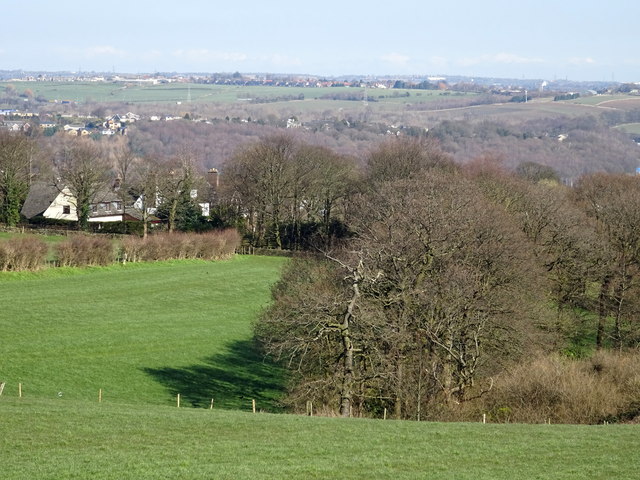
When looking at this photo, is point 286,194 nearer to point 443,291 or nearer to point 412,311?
point 443,291

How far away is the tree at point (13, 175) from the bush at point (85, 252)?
17493 millimetres

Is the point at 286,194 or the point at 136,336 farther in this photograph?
the point at 286,194

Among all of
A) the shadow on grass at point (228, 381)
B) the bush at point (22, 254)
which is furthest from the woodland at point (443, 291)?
the bush at point (22, 254)

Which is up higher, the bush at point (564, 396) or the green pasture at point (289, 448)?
the green pasture at point (289, 448)

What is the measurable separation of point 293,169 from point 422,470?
54.3m

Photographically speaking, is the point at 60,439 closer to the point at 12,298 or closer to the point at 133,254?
the point at 12,298

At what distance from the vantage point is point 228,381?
111 feet

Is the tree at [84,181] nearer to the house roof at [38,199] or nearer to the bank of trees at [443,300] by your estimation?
the house roof at [38,199]

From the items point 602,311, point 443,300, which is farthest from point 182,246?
point 443,300

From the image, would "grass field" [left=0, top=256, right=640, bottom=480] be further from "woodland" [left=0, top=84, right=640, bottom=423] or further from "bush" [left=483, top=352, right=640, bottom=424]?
"bush" [left=483, top=352, right=640, bottom=424]

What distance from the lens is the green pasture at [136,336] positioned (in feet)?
103

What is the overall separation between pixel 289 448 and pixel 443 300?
503 inches

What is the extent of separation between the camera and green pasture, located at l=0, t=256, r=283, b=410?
31484 millimetres

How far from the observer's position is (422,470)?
56.5 ft
